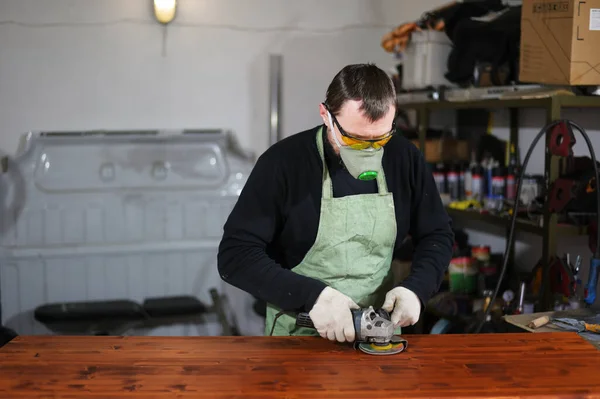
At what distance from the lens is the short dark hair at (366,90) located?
6.44ft

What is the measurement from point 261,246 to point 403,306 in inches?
17.8

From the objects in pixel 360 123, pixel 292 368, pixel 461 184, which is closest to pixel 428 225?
pixel 360 123

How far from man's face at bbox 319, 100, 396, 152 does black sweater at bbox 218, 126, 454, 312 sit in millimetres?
A: 198

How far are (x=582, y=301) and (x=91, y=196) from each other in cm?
272

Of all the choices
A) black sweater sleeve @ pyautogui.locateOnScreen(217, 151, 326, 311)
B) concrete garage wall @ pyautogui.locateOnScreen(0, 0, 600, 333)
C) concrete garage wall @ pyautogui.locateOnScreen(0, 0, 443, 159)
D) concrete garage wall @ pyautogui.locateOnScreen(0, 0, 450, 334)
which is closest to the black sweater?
black sweater sleeve @ pyautogui.locateOnScreen(217, 151, 326, 311)

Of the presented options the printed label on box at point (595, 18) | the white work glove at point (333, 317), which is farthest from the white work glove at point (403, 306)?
the printed label on box at point (595, 18)

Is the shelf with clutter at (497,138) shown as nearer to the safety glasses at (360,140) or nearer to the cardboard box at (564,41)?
the cardboard box at (564,41)

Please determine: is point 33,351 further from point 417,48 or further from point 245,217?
point 417,48

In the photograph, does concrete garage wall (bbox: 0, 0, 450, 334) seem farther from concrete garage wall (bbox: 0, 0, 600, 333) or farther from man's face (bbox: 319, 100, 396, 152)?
man's face (bbox: 319, 100, 396, 152)

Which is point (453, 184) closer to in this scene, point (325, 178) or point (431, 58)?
point (431, 58)

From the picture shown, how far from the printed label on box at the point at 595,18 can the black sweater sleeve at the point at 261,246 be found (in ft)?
4.63

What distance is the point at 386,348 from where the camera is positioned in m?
1.92

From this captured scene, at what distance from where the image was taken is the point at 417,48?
3822mm

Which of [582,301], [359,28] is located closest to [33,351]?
[582,301]
